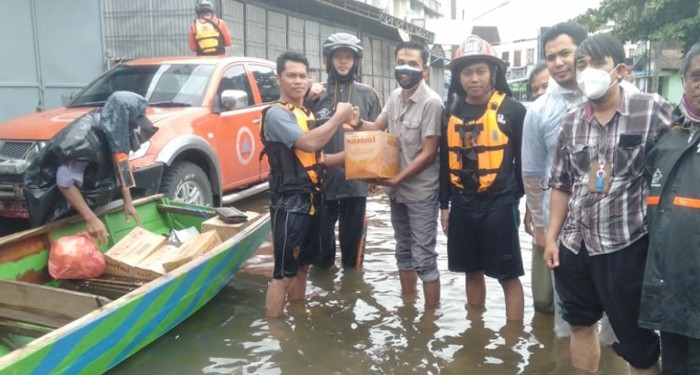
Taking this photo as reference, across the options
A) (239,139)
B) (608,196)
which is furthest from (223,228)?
(608,196)

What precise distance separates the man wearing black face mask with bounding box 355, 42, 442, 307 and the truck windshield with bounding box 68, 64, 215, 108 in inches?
A: 121

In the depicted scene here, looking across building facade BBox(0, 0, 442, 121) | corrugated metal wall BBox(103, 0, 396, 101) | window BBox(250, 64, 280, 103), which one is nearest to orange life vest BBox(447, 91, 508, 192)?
window BBox(250, 64, 280, 103)

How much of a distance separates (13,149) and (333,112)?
306 cm

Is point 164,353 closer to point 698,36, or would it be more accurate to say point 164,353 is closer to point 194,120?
point 194,120

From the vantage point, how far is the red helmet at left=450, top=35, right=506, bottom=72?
12.4 feet

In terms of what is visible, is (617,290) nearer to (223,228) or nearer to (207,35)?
(223,228)

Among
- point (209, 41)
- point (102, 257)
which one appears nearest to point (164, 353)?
point (102, 257)

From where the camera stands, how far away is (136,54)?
1300 cm

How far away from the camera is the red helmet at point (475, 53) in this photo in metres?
3.79

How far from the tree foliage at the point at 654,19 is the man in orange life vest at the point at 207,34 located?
13.7 m

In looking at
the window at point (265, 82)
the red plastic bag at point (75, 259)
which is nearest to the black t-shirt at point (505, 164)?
the red plastic bag at point (75, 259)

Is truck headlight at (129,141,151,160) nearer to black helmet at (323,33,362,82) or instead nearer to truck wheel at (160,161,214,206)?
truck wheel at (160,161,214,206)

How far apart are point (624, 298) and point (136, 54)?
40.6 ft

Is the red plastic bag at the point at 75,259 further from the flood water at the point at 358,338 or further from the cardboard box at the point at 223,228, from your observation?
the cardboard box at the point at 223,228
